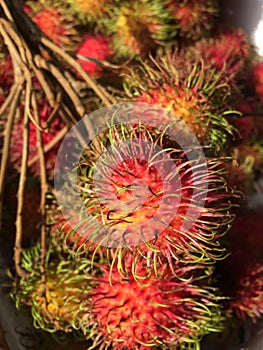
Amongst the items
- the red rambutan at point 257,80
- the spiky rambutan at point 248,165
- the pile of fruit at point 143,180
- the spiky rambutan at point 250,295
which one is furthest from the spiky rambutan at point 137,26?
the spiky rambutan at point 250,295

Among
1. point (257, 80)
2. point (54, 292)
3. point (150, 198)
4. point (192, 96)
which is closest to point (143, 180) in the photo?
point (150, 198)

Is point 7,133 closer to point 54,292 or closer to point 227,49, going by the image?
point 54,292

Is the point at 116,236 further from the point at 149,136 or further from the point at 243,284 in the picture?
the point at 243,284

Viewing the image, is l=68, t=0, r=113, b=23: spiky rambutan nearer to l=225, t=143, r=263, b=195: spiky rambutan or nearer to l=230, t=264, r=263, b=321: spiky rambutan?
l=225, t=143, r=263, b=195: spiky rambutan

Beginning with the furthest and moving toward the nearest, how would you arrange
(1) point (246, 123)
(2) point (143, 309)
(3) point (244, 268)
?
1. (1) point (246, 123)
2. (3) point (244, 268)
3. (2) point (143, 309)

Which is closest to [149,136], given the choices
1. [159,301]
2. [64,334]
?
[159,301]

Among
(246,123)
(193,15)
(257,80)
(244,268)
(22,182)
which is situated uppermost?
(193,15)

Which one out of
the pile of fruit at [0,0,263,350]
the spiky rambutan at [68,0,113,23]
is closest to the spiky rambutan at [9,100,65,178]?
the pile of fruit at [0,0,263,350]
